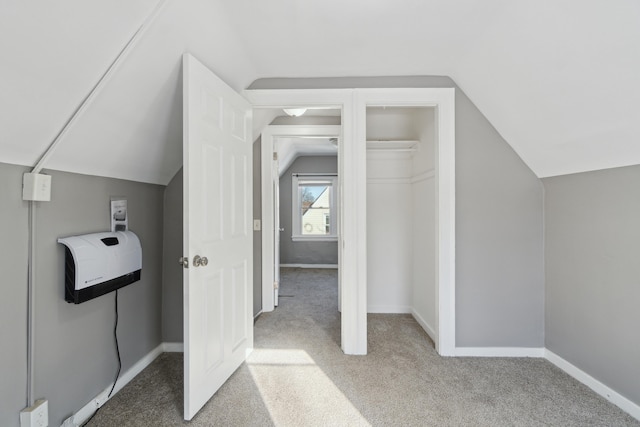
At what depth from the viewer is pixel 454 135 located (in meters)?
2.31

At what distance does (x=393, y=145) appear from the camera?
3137 mm

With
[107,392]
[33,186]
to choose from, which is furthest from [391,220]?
[33,186]

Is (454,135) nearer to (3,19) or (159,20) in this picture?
(159,20)

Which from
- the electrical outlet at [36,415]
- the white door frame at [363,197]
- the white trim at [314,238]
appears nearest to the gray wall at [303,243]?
the white trim at [314,238]

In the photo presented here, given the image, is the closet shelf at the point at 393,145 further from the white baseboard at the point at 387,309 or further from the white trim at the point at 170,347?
the white trim at the point at 170,347

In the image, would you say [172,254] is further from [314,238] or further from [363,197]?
[314,238]

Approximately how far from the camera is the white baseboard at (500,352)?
2.29m

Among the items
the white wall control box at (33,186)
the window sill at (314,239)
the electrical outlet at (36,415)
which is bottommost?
the electrical outlet at (36,415)

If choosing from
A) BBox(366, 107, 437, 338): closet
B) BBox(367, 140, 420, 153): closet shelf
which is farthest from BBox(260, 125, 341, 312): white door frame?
BBox(366, 107, 437, 338): closet

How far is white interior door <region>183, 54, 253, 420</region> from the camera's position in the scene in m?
1.58

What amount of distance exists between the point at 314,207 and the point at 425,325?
13.0 feet

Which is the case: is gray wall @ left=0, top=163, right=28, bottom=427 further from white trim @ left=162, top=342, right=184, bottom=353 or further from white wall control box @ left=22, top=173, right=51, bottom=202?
white trim @ left=162, top=342, right=184, bottom=353

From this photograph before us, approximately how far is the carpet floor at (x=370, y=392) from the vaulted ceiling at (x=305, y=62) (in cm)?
136

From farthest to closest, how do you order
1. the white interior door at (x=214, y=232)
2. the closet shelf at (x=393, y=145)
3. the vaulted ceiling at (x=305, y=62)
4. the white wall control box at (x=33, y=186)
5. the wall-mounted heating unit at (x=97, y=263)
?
the closet shelf at (x=393, y=145) → the white interior door at (x=214, y=232) → the wall-mounted heating unit at (x=97, y=263) → the white wall control box at (x=33, y=186) → the vaulted ceiling at (x=305, y=62)
